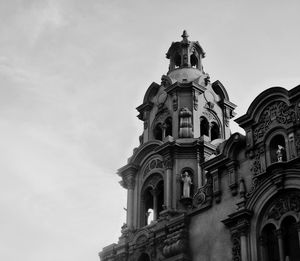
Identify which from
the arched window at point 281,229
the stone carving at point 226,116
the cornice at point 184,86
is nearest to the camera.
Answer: the arched window at point 281,229

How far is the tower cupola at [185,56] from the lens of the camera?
47500 millimetres

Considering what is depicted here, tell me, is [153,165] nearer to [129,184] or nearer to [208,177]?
[129,184]

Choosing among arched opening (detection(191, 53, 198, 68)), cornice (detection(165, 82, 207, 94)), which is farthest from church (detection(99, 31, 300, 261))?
arched opening (detection(191, 53, 198, 68))

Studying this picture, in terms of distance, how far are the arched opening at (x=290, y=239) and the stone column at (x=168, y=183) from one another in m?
9.19

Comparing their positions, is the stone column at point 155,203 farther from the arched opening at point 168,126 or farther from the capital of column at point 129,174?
the arched opening at point 168,126

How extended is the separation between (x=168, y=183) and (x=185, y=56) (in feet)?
37.2

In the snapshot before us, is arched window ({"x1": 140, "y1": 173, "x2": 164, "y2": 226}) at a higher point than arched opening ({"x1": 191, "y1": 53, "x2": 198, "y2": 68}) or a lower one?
lower

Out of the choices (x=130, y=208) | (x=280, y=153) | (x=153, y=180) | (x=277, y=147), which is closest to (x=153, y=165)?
(x=153, y=180)

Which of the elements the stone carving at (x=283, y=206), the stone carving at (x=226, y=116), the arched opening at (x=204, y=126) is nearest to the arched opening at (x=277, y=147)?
the stone carving at (x=283, y=206)

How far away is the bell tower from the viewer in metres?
38.2

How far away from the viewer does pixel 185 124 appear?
141 ft

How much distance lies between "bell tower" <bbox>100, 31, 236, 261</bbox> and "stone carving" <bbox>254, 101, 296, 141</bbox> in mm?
4026

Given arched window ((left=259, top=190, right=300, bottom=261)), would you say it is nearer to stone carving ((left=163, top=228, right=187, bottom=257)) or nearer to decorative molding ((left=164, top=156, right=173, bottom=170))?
stone carving ((left=163, top=228, right=187, bottom=257))

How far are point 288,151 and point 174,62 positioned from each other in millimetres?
17521
